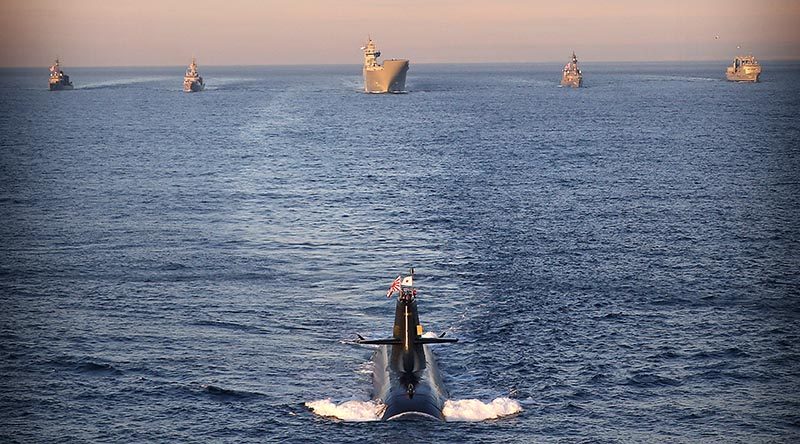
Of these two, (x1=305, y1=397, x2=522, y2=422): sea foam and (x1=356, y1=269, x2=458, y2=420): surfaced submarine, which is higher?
(x1=356, y1=269, x2=458, y2=420): surfaced submarine

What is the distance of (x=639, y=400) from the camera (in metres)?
62.9

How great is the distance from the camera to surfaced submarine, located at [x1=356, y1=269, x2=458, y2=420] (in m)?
59.3

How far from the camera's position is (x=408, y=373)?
63156mm

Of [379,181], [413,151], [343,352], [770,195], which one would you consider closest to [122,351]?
[343,352]

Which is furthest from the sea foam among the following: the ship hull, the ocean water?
the ship hull

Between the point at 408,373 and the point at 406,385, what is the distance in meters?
1.79

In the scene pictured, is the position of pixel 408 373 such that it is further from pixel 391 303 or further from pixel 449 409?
pixel 391 303

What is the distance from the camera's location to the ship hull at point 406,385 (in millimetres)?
59094

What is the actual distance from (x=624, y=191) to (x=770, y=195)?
19.3 metres

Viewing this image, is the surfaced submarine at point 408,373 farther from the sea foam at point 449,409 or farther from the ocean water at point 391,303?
the ocean water at point 391,303

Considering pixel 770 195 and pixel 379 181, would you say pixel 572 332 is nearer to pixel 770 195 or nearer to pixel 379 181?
pixel 770 195

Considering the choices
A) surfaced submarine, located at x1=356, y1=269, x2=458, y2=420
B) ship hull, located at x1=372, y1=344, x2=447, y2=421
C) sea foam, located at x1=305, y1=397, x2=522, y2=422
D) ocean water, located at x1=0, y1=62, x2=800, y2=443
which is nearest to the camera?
ship hull, located at x1=372, y1=344, x2=447, y2=421

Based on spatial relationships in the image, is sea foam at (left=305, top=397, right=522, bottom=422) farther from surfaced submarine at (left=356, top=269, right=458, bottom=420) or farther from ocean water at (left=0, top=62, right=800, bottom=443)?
surfaced submarine at (left=356, top=269, right=458, bottom=420)

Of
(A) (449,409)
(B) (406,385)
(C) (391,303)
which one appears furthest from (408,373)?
(C) (391,303)
